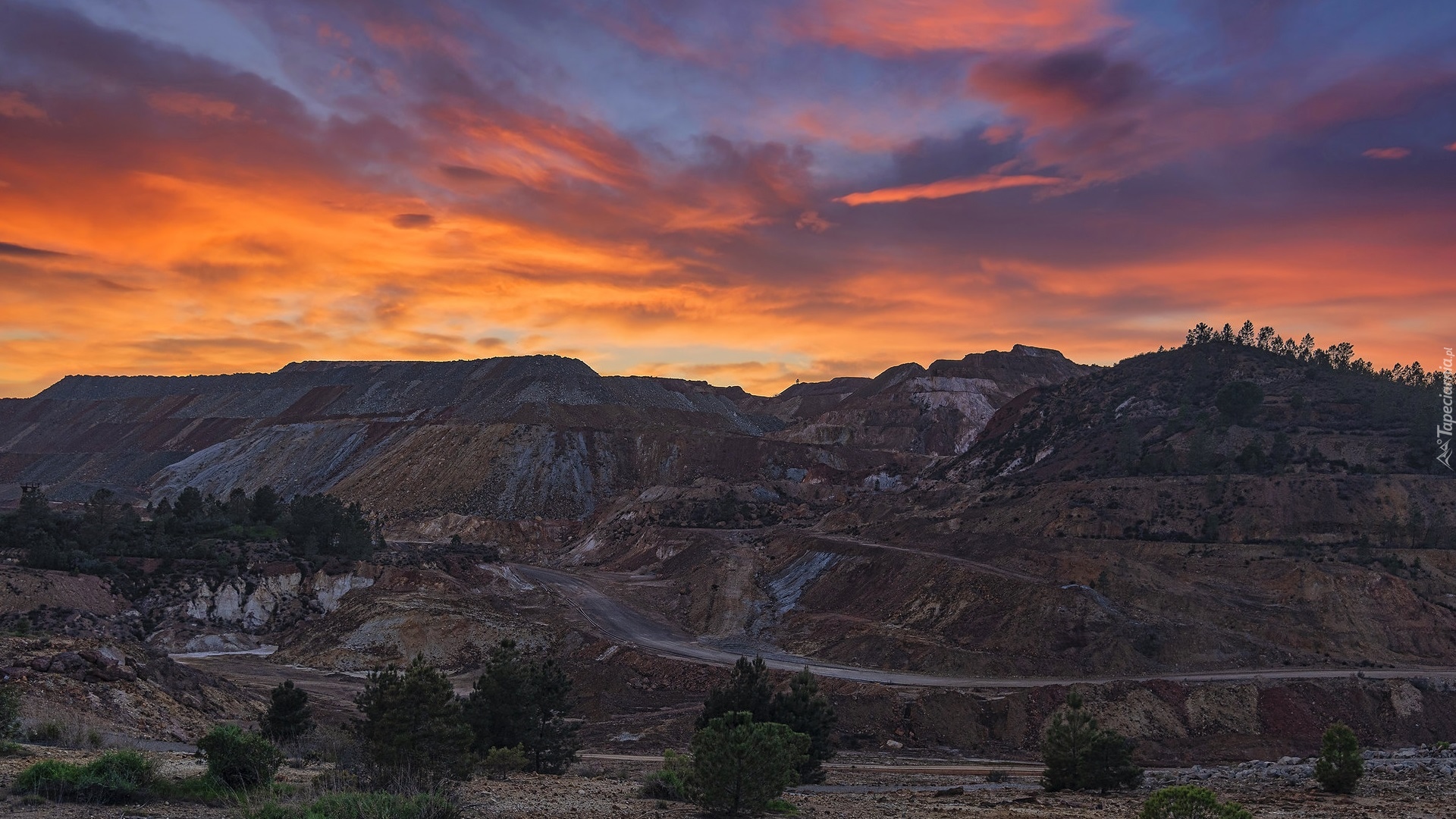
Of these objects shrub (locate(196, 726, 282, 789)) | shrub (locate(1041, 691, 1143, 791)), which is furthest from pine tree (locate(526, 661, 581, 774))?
shrub (locate(1041, 691, 1143, 791))

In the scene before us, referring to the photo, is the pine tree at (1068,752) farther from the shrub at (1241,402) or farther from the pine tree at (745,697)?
the shrub at (1241,402)

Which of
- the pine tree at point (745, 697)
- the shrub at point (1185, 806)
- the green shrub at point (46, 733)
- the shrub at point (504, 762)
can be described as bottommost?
the shrub at point (504, 762)

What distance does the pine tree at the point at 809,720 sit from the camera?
1347 inches

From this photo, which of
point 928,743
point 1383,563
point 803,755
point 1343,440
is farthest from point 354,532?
point 1343,440

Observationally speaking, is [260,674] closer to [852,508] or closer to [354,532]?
[354,532]

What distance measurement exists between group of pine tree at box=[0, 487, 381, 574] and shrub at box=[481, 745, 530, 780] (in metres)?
56.8

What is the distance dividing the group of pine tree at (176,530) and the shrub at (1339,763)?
257ft

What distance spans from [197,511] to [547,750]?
76.0 m

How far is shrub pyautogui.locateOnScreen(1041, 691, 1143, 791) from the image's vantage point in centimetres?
3047

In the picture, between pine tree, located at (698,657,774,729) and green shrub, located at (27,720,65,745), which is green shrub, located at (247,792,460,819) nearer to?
green shrub, located at (27,720,65,745)

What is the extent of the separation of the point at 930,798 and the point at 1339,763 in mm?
11156

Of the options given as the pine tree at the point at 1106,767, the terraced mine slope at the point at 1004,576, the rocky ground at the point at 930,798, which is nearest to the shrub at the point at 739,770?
the rocky ground at the point at 930,798

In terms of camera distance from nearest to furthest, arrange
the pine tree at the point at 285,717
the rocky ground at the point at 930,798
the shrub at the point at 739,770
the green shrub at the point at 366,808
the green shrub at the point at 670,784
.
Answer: the green shrub at the point at 366,808, the rocky ground at the point at 930,798, the shrub at the point at 739,770, the green shrub at the point at 670,784, the pine tree at the point at 285,717

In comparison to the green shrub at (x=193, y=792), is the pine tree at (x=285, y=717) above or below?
below
